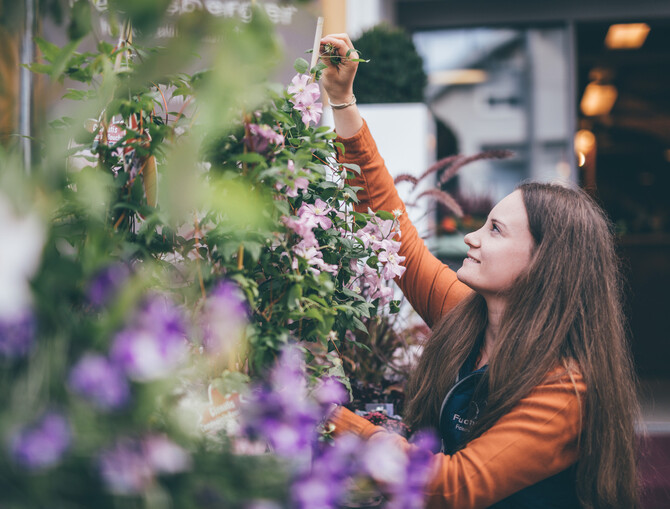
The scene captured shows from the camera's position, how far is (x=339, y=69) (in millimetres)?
1333

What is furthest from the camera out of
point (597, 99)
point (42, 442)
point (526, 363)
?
point (597, 99)

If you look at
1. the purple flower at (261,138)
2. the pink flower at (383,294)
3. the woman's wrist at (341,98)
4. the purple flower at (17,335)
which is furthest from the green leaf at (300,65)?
the purple flower at (17,335)

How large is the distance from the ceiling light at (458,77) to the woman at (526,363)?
118 inches

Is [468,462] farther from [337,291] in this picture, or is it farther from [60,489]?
[60,489]

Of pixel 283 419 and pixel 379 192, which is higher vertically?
pixel 379 192

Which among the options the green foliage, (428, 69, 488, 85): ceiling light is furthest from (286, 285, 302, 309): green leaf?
(428, 69, 488, 85): ceiling light

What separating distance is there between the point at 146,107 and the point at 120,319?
0.47 metres

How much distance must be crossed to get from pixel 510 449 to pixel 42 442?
0.90 m

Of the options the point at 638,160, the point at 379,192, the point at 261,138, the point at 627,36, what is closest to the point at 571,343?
the point at 379,192

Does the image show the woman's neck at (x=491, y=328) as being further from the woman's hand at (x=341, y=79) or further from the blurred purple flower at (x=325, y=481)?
the blurred purple flower at (x=325, y=481)

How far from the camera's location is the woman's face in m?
1.35

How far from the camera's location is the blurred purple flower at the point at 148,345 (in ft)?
1.52

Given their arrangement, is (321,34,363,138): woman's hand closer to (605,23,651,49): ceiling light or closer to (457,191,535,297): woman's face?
(457,191,535,297): woman's face

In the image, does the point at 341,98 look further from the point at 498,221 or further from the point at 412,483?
the point at 412,483
